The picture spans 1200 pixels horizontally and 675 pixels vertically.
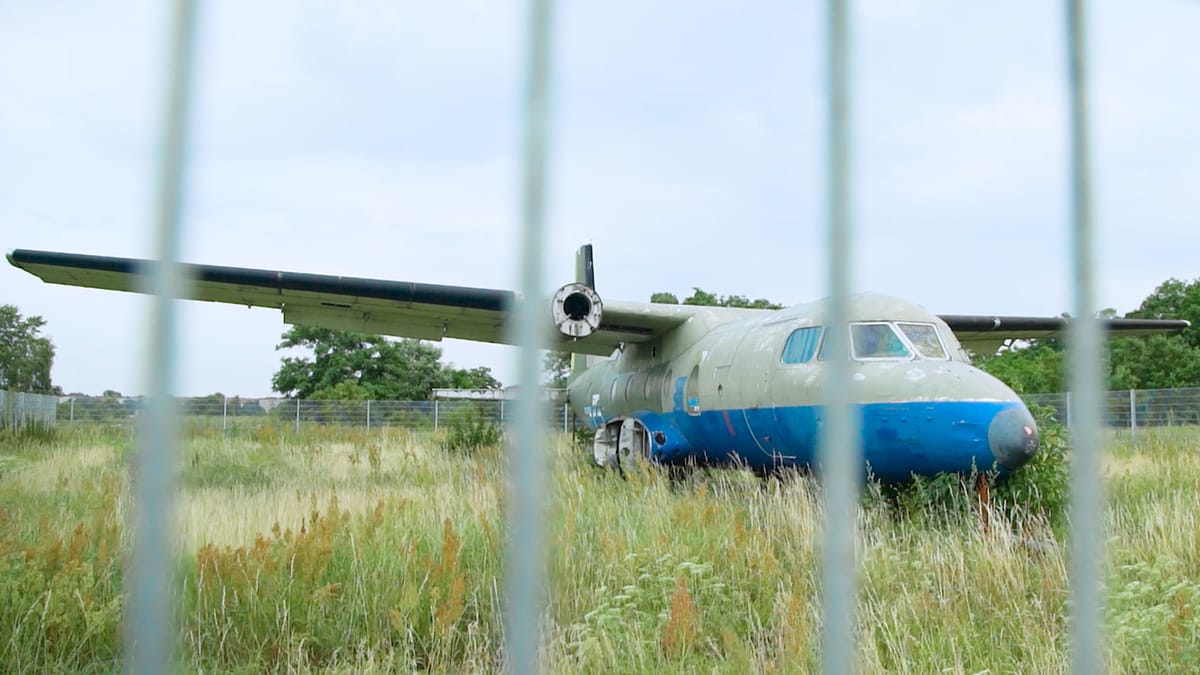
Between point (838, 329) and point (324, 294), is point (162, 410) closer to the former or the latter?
point (838, 329)

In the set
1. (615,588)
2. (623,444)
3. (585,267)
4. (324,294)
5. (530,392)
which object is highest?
(585,267)

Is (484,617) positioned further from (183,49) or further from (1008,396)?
(1008,396)

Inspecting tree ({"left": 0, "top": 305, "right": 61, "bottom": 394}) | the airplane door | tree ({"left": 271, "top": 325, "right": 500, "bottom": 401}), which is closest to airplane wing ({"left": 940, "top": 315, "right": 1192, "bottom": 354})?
the airplane door

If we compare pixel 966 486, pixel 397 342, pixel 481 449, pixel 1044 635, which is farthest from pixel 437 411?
A: pixel 1044 635

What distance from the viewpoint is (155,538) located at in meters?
0.75

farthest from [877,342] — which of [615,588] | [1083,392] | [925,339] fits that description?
[1083,392]

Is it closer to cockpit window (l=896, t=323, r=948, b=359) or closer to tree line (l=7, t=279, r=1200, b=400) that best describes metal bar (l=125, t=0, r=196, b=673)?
cockpit window (l=896, t=323, r=948, b=359)

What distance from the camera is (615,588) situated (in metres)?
4.07

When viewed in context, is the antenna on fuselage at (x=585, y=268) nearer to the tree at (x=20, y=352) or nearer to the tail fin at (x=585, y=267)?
the tail fin at (x=585, y=267)

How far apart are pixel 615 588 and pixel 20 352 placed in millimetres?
39332

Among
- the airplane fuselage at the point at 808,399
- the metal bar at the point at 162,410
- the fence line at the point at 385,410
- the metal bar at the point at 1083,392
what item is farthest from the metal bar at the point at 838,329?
the fence line at the point at 385,410

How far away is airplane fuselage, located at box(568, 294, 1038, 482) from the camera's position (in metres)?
5.59

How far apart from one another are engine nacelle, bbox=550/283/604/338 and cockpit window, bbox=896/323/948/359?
2803 mm

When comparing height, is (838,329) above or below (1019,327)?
below
